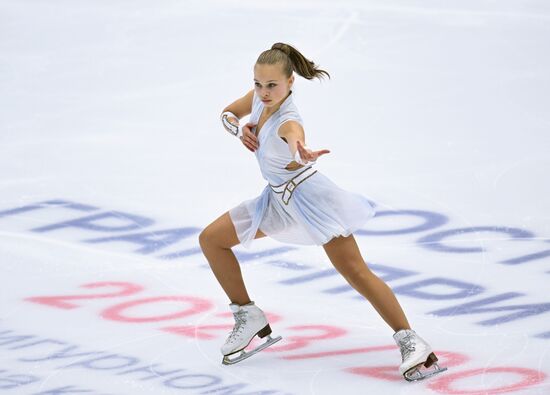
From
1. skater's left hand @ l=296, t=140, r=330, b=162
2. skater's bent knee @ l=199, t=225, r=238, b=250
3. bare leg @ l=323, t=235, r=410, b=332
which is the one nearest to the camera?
skater's left hand @ l=296, t=140, r=330, b=162

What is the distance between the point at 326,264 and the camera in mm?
6551

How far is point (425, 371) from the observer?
5148 millimetres

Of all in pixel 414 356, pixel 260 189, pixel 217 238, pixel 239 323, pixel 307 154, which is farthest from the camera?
pixel 260 189

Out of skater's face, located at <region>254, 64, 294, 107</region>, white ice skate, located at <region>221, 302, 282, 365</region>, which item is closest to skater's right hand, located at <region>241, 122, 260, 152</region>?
skater's face, located at <region>254, 64, 294, 107</region>

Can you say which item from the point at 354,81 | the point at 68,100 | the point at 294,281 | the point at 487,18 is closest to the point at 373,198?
the point at 294,281

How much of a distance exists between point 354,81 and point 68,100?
1.96m

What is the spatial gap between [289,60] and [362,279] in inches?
35.5

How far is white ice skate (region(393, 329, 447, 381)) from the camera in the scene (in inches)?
198

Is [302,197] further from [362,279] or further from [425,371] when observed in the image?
[425,371]

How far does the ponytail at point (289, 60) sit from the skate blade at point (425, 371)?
119 cm

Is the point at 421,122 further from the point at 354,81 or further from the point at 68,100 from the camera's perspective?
the point at 68,100

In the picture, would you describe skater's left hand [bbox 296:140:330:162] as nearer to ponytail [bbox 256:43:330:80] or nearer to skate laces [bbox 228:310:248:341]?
ponytail [bbox 256:43:330:80]

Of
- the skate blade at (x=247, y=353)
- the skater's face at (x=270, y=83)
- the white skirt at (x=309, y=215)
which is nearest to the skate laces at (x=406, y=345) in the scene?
the white skirt at (x=309, y=215)

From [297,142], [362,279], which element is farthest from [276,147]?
[362,279]
